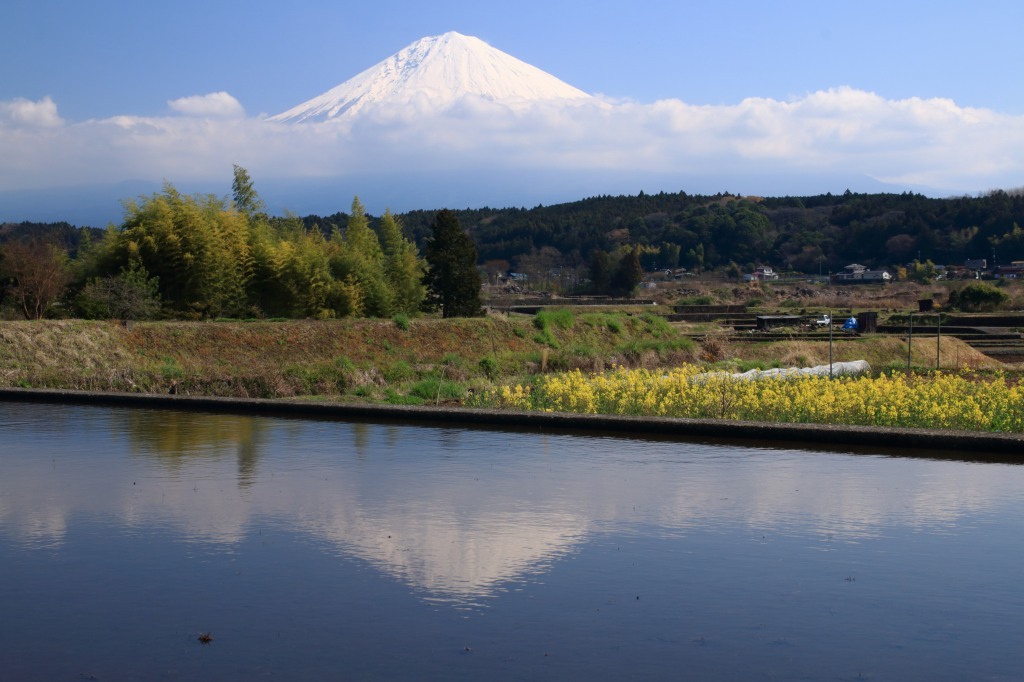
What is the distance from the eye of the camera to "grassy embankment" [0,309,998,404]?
18.5 m

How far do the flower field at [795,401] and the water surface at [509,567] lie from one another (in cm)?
246

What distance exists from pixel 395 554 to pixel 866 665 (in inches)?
113

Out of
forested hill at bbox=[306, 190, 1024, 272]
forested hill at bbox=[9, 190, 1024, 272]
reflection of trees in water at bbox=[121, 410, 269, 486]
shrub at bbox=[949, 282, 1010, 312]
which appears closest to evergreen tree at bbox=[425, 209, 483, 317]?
reflection of trees in water at bbox=[121, 410, 269, 486]

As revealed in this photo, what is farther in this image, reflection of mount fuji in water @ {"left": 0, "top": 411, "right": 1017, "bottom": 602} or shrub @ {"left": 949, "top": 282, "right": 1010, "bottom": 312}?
shrub @ {"left": 949, "top": 282, "right": 1010, "bottom": 312}

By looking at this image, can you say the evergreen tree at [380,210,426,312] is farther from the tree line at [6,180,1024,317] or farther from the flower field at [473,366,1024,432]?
the flower field at [473,366,1024,432]

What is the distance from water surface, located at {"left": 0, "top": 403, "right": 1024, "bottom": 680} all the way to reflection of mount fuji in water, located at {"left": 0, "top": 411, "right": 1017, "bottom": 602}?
37 mm

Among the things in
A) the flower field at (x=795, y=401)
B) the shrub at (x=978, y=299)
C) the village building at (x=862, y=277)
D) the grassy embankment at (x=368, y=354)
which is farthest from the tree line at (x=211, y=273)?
the village building at (x=862, y=277)

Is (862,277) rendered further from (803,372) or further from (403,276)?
(803,372)

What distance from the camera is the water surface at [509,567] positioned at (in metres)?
4.90

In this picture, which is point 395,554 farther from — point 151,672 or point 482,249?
point 482,249

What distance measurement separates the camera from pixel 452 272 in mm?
40156

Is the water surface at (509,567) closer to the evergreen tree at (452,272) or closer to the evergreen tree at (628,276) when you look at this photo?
the evergreen tree at (452,272)

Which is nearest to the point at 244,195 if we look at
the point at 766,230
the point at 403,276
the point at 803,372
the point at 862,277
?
the point at 403,276

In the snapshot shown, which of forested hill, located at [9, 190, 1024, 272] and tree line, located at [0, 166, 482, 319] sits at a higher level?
forested hill, located at [9, 190, 1024, 272]
